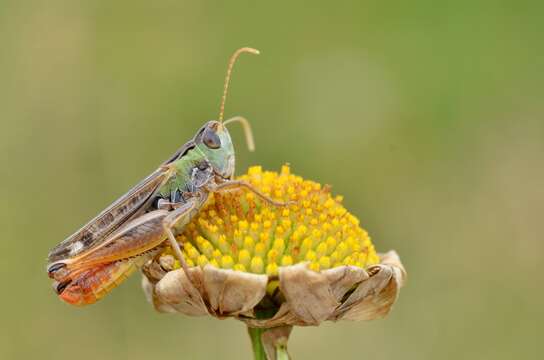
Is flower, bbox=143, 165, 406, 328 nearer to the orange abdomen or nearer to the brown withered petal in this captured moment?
the brown withered petal

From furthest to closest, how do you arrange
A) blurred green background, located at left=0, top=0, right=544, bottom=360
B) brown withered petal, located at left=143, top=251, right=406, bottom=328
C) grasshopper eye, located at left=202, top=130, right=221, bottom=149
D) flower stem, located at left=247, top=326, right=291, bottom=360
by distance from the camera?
blurred green background, located at left=0, top=0, right=544, bottom=360
grasshopper eye, located at left=202, top=130, right=221, bottom=149
flower stem, located at left=247, top=326, right=291, bottom=360
brown withered petal, located at left=143, top=251, right=406, bottom=328

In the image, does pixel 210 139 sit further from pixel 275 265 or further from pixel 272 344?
pixel 272 344

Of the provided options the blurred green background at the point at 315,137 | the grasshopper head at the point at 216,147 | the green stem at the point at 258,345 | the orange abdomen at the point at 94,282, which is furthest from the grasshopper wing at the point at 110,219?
the blurred green background at the point at 315,137

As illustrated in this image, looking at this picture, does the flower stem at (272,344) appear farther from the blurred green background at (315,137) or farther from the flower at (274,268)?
the blurred green background at (315,137)

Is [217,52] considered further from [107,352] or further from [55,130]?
[107,352]

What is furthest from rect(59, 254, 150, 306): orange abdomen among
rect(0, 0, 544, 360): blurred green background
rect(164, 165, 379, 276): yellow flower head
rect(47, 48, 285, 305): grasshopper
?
rect(0, 0, 544, 360): blurred green background

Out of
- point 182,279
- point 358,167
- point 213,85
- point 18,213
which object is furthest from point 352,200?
point 182,279

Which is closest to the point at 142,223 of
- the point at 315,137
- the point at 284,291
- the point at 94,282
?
the point at 94,282
